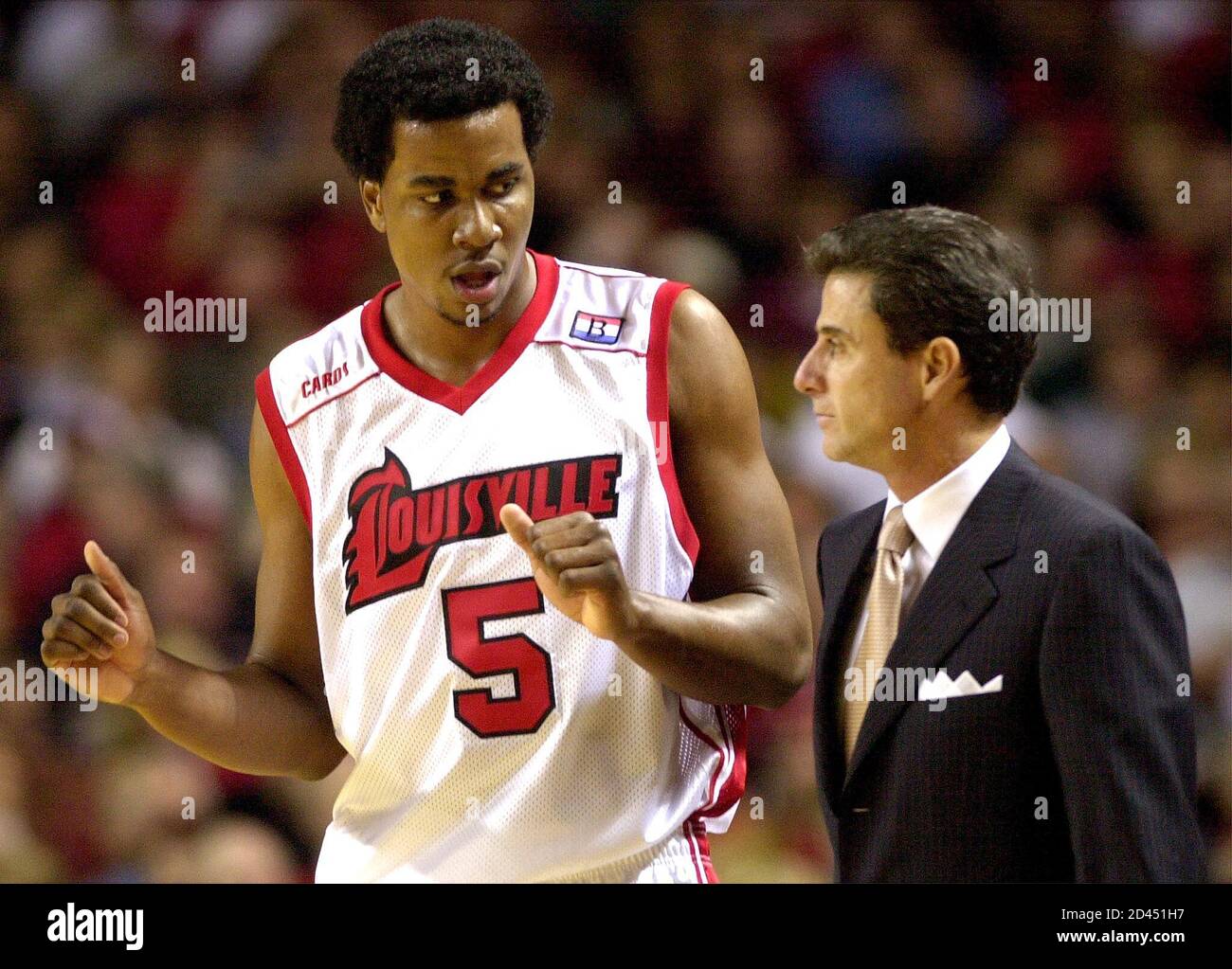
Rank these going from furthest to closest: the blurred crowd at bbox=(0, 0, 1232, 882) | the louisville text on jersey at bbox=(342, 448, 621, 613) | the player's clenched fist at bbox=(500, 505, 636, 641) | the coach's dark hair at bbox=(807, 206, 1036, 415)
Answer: the blurred crowd at bbox=(0, 0, 1232, 882), the coach's dark hair at bbox=(807, 206, 1036, 415), the louisville text on jersey at bbox=(342, 448, 621, 613), the player's clenched fist at bbox=(500, 505, 636, 641)

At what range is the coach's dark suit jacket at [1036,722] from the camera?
209cm

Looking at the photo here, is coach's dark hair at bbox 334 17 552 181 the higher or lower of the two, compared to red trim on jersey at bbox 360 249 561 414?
higher

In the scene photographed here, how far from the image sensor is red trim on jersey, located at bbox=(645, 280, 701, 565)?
7.30 ft

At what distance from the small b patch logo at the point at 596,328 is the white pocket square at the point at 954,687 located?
2.08 feet

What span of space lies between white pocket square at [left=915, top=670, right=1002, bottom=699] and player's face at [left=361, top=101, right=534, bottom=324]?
779 millimetres

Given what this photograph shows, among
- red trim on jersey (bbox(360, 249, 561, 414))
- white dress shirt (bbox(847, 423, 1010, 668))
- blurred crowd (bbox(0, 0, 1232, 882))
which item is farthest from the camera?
blurred crowd (bbox(0, 0, 1232, 882))

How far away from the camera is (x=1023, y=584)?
2250 mm

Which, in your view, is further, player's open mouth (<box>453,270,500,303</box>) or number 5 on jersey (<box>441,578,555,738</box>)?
player's open mouth (<box>453,270,500,303</box>)

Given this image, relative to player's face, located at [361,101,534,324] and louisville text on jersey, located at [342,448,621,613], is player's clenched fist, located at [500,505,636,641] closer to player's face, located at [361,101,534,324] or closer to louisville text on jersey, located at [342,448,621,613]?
louisville text on jersey, located at [342,448,621,613]

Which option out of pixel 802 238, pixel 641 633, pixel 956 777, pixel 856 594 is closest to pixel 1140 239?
pixel 802 238

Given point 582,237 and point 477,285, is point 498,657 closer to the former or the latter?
point 477,285

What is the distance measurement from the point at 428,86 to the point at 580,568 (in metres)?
0.74

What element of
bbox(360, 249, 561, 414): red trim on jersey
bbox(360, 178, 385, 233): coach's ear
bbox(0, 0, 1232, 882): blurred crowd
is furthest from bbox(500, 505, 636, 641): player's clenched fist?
bbox(0, 0, 1232, 882): blurred crowd

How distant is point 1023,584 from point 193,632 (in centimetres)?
206
